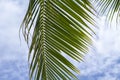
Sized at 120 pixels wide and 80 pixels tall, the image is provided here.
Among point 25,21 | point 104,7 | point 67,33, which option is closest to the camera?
point 25,21

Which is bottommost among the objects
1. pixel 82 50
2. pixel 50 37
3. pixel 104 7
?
pixel 82 50

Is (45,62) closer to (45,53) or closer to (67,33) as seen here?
(45,53)

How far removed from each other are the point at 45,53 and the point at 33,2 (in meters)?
0.48

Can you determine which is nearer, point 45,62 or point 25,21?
point 25,21

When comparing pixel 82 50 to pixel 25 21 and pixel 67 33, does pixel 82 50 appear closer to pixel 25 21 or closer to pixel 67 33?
pixel 67 33

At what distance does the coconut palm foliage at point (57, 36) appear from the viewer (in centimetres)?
237

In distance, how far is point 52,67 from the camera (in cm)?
252

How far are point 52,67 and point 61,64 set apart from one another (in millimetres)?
106

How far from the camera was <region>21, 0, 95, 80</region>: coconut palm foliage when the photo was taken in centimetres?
237

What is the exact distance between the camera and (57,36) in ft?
8.07

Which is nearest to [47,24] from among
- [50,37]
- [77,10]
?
[50,37]

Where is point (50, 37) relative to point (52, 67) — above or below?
above

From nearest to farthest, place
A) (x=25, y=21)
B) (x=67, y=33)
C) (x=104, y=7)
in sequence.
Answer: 1. (x=25, y=21)
2. (x=67, y=33)
3. (x=104, y=7)

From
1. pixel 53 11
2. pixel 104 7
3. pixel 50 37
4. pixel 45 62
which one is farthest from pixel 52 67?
pixel 104 7
